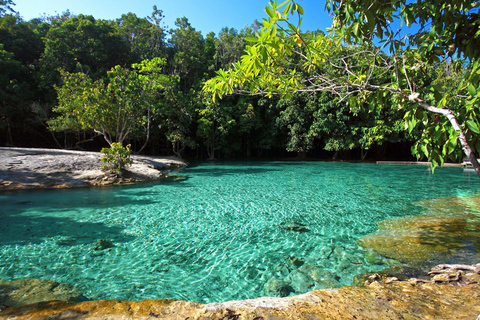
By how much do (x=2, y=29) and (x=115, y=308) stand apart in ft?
99.2

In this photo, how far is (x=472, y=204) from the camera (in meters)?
7.11

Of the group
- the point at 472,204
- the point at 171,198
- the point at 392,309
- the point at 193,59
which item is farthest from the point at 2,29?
the point at 472,204

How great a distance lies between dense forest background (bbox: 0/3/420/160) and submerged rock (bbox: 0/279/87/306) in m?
14.1

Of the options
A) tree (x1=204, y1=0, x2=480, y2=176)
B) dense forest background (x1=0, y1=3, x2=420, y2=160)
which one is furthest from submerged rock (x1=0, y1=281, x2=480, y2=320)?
dense forest background (x1=0, y1=3, x2=420, y2=160)

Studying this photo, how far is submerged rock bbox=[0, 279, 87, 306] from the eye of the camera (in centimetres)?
259

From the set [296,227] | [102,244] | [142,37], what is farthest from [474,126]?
[142,37]

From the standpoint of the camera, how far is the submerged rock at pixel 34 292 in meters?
2.59

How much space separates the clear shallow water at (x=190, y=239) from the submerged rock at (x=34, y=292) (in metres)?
0.16

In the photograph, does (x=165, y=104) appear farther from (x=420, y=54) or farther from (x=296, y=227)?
(x=420, y=54)

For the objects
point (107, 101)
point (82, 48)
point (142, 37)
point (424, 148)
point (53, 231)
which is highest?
point (142, 37)

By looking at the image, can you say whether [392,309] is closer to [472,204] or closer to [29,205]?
[472,204]

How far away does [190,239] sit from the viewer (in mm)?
4641

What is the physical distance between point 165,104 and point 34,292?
19254 mm

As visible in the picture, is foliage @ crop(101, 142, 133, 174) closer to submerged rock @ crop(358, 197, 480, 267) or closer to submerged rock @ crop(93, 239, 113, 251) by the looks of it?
submerged rock @ crop(93, 239, 113, 251)
